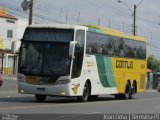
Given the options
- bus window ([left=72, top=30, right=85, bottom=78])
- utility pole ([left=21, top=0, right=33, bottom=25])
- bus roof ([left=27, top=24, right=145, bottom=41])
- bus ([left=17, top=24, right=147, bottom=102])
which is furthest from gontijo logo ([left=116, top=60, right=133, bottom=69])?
utility pole ([left=21, top=0, right=33, bottom=25])

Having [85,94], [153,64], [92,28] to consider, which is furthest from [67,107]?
[153,64]

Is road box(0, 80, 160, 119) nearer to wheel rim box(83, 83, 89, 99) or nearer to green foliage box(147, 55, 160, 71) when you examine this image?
wheel rim box(83, 83, 89, 99)

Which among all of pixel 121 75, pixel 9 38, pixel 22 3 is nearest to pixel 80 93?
pixel 121 75

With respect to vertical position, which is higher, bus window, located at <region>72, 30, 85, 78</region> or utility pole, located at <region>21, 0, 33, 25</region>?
utility pole, located at <region>21, 0, 33, 25</region>

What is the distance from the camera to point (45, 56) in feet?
83.8

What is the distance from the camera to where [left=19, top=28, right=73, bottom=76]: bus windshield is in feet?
83.2

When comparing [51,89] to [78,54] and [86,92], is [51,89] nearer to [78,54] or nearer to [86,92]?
[78,54]

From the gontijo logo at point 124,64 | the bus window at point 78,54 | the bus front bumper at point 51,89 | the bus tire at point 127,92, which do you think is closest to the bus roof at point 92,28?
the bus window at point 78,54

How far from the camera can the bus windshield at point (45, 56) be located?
25.4m

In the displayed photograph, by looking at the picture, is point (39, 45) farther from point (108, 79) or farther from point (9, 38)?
point (9, 38)

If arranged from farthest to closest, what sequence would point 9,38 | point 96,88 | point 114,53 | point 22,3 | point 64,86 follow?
point 9,38, point 22,3, point 114,53, point 96,88, point 64,86

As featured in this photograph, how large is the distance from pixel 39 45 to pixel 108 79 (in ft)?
19.3

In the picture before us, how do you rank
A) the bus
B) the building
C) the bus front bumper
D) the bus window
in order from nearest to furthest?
the bus front bumper → the bus → the bus window → the building

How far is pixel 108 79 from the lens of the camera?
30281 mm
